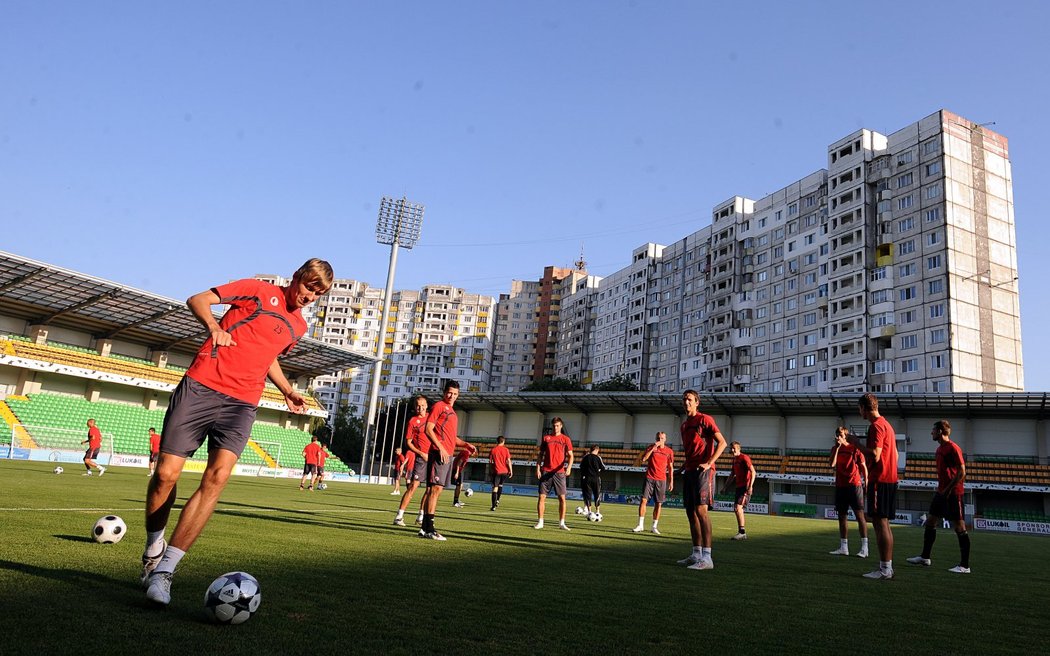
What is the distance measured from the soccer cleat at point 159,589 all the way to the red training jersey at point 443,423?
268 inches

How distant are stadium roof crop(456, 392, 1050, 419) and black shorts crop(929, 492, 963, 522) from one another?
44.8m

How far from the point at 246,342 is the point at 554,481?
11.4 meters

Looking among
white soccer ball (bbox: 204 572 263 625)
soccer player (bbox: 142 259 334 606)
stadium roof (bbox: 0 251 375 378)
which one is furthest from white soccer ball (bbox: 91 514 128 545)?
stadium roof (bbox: 0 251 375 378)

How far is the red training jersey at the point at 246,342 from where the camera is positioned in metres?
5.17

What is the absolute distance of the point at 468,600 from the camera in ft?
18.2

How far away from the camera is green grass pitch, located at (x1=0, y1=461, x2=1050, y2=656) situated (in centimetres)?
400

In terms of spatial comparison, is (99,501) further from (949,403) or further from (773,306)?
(773,306)

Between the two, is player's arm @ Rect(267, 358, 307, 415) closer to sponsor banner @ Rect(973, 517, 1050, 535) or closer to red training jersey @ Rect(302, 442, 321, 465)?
red training jersey @ Rect(302, 442, 321, 465)

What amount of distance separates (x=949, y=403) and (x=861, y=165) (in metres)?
34.2

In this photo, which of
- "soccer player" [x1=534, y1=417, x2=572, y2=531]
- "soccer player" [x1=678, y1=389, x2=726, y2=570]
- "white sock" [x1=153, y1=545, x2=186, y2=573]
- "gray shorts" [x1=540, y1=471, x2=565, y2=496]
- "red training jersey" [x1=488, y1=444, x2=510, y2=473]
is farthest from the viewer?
"red training jersey" [x1=488, y1=444, x2=510, y2=473]

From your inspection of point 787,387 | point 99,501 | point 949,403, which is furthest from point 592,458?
point 787,387

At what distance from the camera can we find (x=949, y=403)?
51.8m

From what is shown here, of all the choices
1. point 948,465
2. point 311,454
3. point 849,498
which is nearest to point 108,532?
point 948,465

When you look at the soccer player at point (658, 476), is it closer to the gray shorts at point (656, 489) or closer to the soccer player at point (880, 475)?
the gray shorts at point (656, 489)
